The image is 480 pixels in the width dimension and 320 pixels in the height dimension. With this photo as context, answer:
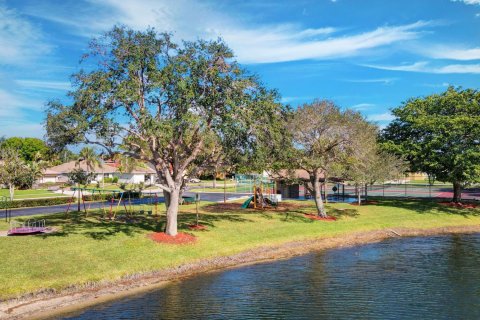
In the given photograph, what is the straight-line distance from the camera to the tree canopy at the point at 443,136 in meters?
45.2

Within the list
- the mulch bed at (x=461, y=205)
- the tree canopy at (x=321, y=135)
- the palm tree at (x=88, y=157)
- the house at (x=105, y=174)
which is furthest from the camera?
the house at (x=105, y=174)

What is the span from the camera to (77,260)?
78.9ft

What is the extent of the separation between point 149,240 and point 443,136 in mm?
34644

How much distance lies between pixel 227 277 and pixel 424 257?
1379 centimetres

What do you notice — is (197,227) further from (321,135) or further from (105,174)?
(105,174)

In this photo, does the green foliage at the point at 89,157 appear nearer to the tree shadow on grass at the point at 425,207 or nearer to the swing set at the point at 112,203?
the swing set at the point at 112,203

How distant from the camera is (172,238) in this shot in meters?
29.2

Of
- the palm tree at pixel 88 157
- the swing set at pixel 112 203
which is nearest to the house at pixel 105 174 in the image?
the swing set at pixel 112 203

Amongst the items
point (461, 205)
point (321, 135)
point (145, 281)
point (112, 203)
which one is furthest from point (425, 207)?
point (145, 281)

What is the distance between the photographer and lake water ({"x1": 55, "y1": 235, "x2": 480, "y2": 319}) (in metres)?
18.1

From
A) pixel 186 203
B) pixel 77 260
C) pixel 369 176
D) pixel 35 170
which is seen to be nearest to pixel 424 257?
pixel 369 176

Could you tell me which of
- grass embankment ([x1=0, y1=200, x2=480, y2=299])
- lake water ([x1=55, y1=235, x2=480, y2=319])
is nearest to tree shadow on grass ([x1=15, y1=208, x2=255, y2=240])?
grass embankment ([x1=0, y1=200, x2=480, y2=299])

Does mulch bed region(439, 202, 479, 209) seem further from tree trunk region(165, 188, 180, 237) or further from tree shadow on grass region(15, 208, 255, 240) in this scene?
tree trunk region(165, 188, 180, 237)

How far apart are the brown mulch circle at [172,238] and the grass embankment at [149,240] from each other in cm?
58
